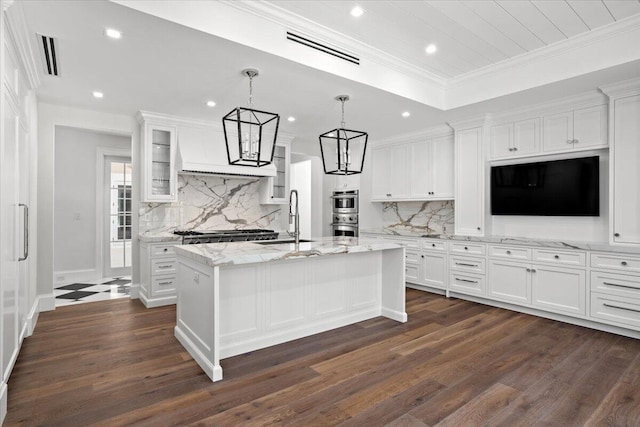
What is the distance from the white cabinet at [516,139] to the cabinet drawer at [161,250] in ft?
14.1

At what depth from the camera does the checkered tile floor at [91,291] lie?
4.77 m

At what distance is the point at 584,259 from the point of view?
3646mm

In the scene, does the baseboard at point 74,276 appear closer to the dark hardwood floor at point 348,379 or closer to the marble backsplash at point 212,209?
the marble backsplash at point 212,209

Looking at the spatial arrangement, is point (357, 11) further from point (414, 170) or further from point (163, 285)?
point (163, 285)

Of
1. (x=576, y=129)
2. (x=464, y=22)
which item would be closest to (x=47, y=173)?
(x=464, y=22)

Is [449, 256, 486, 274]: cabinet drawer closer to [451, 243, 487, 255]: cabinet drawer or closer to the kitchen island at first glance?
[451, 243, 487, 255]: cabinet drawer

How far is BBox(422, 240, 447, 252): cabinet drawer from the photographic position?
4947 millimetres

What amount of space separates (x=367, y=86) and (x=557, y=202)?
256cm

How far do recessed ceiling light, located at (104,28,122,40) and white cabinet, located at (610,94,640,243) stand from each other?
14.5 ft

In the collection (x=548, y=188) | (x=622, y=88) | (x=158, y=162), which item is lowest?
(x=548, y=188)

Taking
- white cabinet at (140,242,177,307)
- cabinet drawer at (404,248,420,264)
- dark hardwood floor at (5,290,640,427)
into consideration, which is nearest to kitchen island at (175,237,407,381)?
dark hardwood floor at (5,290,640,427)

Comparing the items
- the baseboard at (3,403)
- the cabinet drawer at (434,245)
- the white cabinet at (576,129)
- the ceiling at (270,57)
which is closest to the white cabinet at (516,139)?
the white cabinet at (576,129)

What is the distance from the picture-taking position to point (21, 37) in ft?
8.29

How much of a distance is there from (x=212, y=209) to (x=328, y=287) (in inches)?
107
